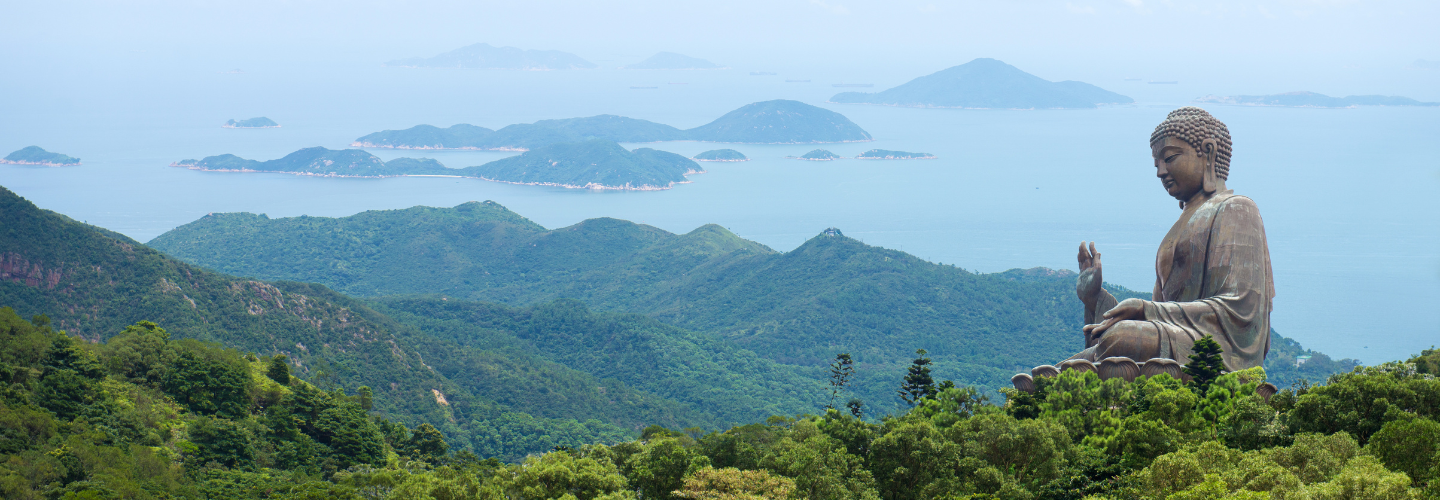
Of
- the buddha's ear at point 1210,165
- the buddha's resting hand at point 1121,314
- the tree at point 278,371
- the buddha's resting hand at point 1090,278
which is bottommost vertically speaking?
the tree at point 278,371

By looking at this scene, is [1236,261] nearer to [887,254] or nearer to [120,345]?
[120,345]

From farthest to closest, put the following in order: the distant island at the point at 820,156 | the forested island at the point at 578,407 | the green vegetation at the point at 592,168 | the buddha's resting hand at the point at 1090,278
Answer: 1. the distant island at the point at 820,156
2. the green vegetation at the point at 592,168
3. the buddha's resting hand at the point at 1090,278
4. the forested island at the point at 578,407

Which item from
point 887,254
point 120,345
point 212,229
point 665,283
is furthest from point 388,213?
point 120,345

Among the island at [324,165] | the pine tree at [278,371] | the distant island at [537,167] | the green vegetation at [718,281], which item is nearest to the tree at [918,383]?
the pine tree at [278,371]

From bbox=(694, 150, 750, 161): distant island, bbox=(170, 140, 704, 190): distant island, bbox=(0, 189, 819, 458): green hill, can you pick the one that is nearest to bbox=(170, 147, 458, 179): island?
bbox=(170, 140, 704, 190): distant island

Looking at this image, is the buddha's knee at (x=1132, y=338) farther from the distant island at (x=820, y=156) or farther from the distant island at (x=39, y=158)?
the distant island at (x=39, y=158)

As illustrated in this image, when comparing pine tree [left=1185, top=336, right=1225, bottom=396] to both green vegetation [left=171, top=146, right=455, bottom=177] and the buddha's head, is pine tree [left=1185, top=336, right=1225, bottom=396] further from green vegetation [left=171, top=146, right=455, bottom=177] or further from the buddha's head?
green vegetation [left=171, top=146, right=455, bottom=177]
